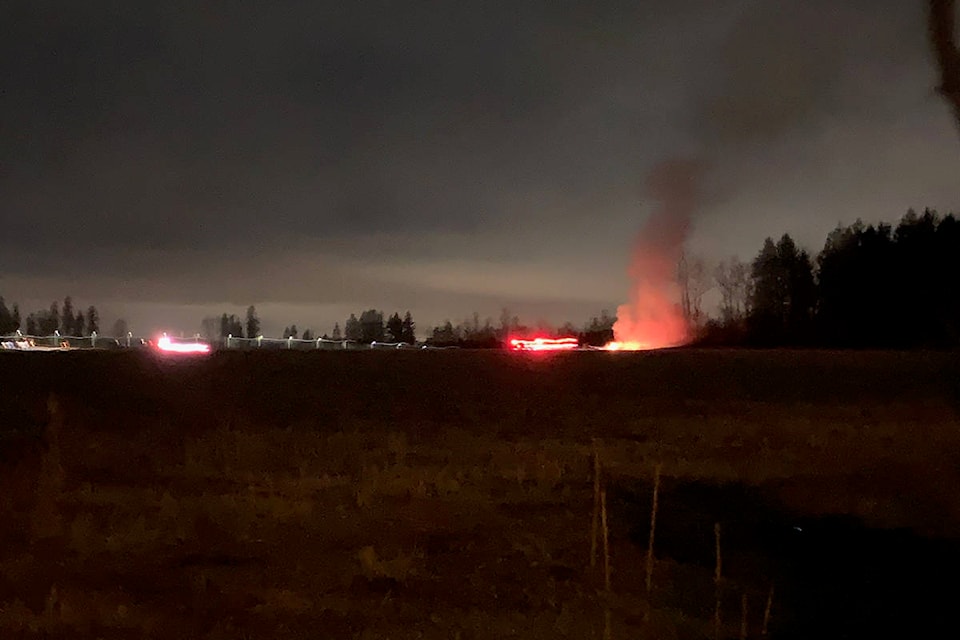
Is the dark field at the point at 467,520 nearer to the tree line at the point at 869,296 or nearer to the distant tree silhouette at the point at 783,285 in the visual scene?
the tree line at the point at 869,296

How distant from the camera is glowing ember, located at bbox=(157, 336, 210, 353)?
161ft

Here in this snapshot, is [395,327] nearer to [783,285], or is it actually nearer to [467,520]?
[783,285]

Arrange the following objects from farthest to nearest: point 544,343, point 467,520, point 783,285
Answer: point 783,285 < point 544,343 < point 467,520

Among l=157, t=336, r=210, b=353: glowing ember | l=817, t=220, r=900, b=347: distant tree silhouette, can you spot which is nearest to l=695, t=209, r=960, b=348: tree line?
l=817, t=220, r=900, b=347: distant tree silhouette

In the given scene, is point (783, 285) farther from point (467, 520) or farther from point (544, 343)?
point (467, 520)

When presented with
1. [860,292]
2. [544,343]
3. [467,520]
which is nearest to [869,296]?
[860,292]

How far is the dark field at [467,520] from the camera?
28.8ft

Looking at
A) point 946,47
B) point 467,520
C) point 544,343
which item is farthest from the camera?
point 544,343

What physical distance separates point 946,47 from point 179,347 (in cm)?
4897

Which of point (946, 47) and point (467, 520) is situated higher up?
point (946, 47)

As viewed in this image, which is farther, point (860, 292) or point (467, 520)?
point (860, 292)

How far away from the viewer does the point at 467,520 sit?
1200 centimetres

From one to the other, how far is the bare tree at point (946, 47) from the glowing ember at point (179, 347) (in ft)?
140

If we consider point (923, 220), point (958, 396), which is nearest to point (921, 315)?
point (923, 220)
